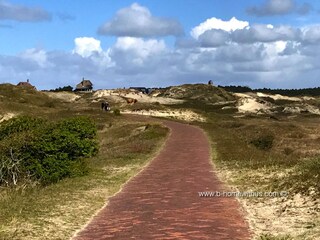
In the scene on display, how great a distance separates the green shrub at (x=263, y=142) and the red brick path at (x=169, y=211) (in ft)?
50.0

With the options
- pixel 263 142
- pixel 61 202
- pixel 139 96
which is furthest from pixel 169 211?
pixel 139 96

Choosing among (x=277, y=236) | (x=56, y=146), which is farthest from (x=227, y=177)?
(x=277, y=236)

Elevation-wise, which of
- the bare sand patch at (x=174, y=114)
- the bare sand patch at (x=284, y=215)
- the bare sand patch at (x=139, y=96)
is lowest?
the bare sand patch at (x=284, y=215)

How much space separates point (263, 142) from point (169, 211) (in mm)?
22953

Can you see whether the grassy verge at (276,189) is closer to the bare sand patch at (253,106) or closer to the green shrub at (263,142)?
the green shrub at (263,142)

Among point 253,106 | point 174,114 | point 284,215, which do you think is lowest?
point 284,215

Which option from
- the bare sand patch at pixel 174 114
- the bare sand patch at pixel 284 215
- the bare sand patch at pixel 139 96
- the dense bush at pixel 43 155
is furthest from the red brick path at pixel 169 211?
the bare sand patch at pixel 139 96

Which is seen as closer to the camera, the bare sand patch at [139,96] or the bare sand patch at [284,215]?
the bare sand patch at [284,215]

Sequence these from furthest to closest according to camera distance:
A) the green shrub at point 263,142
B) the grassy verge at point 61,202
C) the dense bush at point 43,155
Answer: the green shrub at point 263,142 < the dense bush at point 43,155 < the grassy verge at point 61,202

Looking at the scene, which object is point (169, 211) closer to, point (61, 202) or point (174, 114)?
point (61, 202)

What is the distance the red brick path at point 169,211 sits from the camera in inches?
349

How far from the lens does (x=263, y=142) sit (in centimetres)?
3262

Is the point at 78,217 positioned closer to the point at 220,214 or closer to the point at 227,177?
the point at 220,214

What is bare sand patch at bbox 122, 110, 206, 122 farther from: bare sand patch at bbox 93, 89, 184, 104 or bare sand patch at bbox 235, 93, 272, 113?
bare sand patch at bbox 93, 89, 184, 104
